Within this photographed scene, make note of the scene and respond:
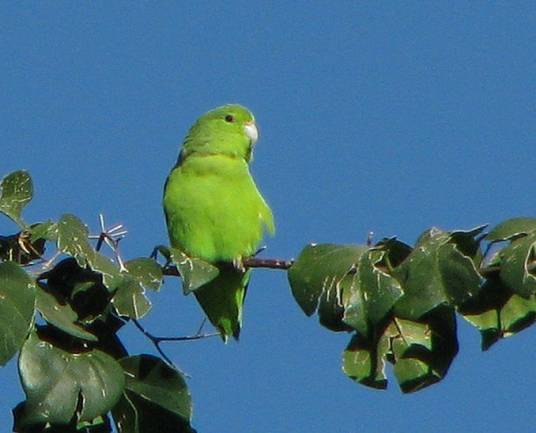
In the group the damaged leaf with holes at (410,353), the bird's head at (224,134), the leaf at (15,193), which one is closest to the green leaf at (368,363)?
the damaged leaf with holes at (410,353)

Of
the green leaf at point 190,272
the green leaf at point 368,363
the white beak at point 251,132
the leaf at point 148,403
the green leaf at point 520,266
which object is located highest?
the green leaf at point 520,266

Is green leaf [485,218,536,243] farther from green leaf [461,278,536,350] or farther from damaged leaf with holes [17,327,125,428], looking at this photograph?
damaged leaf with holes [17,327,125,428]

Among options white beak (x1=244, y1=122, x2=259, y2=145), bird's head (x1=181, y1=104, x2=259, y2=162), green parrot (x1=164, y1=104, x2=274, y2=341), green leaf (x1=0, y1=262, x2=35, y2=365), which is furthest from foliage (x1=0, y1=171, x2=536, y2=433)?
white beak (x1=244, y1=122, x2=259, y2=145)

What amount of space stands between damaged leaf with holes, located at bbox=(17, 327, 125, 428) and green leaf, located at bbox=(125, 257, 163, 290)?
8.2 inches

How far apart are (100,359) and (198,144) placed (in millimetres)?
2706

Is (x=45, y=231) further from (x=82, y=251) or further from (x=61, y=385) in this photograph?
(x=61, y=385)

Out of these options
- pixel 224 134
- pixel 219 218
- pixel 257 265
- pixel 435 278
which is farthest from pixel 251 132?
pixel 435 278

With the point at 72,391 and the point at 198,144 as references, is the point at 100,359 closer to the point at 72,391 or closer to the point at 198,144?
the point at 72,391

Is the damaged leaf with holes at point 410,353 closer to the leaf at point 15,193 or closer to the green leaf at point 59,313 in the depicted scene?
the green leaf at point 59,313

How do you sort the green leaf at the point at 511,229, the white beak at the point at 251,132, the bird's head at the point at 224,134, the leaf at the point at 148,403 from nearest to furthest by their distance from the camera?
1. the green leaf at the point at 511,229
2. the leaf at the point at 148,403
3. the bird's head at the point at 224,134
4. the white beak at the point at 251,132

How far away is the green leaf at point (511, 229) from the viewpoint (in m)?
2.60

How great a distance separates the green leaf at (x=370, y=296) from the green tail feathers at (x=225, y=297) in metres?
2.02

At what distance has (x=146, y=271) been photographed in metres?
2.72

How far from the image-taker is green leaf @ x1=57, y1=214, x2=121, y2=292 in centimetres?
263
